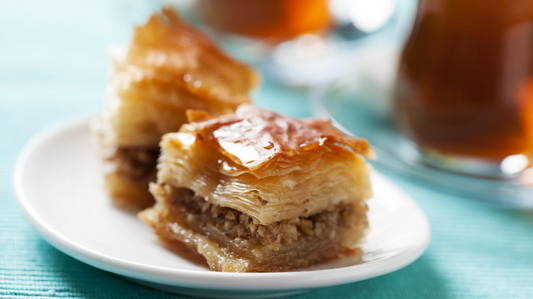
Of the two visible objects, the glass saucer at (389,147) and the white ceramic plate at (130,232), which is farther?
the glass saucer at (389,147)

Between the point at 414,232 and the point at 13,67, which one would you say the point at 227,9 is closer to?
the point at 13,67

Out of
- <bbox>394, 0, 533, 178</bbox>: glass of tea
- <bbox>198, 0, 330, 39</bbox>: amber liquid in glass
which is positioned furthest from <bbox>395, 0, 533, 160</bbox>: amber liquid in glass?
<bbox>198, 0, 330, 39</bbox>: amber liquid in glass

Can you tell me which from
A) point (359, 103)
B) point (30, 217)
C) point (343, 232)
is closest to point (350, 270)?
point (343, 232)

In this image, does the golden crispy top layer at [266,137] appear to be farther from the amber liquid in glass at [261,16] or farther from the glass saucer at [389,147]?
the amber liquid in glass at [261,16]

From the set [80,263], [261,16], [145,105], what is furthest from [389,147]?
[80,263]

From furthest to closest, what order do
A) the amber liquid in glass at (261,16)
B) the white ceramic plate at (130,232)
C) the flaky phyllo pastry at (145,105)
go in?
the amber liquid in glass at (261,16)
the flaky phyllo pastry at (145,105)
the white ceramic plate at (130,232)

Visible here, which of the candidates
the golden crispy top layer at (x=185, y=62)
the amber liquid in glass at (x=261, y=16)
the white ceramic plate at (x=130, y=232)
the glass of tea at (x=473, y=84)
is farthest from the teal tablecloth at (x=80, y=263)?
the golden crispy top layer at (x=185, y=62)
